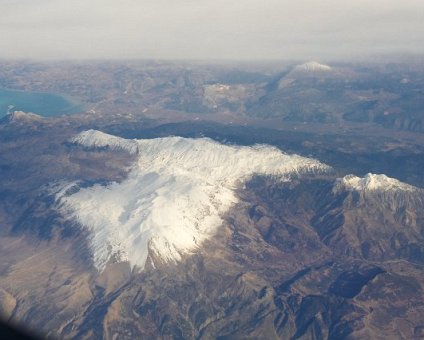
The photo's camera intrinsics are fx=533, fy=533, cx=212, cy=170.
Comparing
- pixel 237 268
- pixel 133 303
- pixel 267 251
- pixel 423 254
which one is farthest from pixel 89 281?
pixel 423 254

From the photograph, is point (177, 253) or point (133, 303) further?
point (177, 253)

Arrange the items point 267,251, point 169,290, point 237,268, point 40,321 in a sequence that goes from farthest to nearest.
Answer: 1. point 267,251
2. point 237,268
3. point 169,290
4. point 40,321

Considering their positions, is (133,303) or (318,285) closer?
(133,303)

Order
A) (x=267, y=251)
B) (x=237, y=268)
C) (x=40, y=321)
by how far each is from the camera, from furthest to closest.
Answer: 1. (x=267, y=251)
2. (x=237, y=268)
3. (x=40, y=321)

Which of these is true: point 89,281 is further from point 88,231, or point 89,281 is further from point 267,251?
point 267,251

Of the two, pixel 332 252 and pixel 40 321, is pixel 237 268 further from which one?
pixel 40 321

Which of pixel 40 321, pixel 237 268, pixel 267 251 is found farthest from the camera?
pixel 267 251

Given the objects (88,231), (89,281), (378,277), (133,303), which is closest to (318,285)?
(378,277)
